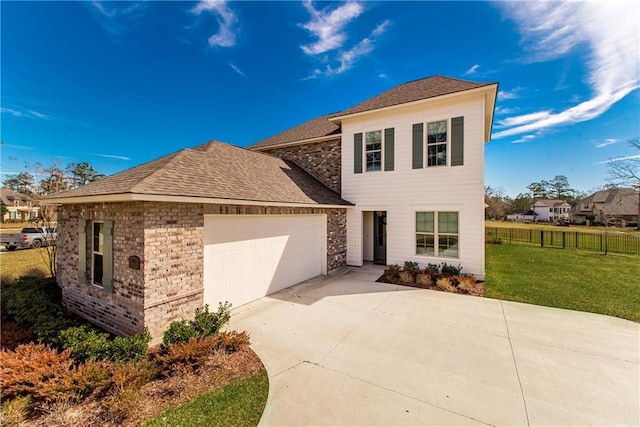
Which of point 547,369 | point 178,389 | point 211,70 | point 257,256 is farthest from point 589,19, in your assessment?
point 211,70

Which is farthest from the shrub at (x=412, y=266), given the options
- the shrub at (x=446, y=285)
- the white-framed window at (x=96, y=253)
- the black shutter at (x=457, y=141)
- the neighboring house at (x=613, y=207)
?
the neighboring house at (x=613, y=207)

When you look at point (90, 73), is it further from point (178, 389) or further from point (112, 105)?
point (178, 389)

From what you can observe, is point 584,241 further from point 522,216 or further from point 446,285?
point 522,216

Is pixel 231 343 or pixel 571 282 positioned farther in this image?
pixel 571 282

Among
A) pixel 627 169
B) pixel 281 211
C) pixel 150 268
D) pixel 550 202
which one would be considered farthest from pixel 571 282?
pixel 550 202

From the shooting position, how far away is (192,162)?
6691mm

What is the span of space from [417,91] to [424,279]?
7.28 m

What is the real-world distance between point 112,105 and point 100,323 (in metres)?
17.9

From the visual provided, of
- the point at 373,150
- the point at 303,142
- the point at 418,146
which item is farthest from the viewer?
the point at 303,142

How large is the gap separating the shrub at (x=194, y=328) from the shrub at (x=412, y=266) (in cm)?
678

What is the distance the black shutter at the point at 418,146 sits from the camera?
9445mm

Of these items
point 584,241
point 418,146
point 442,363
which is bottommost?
point 442,363

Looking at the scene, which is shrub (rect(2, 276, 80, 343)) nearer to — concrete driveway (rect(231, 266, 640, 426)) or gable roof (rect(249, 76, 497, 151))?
concrete driveway (rect(231, 266, 640, 426))

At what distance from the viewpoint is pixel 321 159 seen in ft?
39.8
